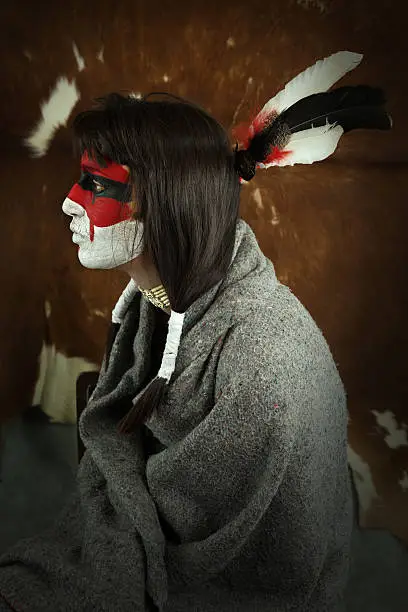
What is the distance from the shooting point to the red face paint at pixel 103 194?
0.86 m

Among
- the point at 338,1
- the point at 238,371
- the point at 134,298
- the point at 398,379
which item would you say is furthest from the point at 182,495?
the point at 338,1

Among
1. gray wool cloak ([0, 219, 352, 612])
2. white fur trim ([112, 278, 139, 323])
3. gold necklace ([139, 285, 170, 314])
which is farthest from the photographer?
white fur trim ([112, 278, 139, 323])

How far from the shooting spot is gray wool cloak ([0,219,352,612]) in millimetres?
830

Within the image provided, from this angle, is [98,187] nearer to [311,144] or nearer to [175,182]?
[175,182]

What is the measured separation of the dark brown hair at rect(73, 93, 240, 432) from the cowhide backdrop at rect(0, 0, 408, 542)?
0.36m

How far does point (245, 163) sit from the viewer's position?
0.90m

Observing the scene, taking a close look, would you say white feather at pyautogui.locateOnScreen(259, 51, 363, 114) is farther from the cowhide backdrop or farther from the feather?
the cowhide backdrop

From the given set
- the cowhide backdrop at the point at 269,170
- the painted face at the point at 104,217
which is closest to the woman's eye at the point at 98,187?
the painted face at the point at 104,217

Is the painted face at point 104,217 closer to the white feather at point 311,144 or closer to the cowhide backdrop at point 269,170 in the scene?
the white feather at point 311,144

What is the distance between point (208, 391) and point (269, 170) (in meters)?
0.57

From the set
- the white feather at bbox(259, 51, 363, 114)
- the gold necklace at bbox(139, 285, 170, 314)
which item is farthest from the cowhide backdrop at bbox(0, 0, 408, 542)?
the gold necklace at bbox(139, 285, 170, 314)

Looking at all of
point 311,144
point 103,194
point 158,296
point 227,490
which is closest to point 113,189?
point 103,194

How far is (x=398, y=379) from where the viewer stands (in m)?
1.30

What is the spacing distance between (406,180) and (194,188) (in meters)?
0.52
